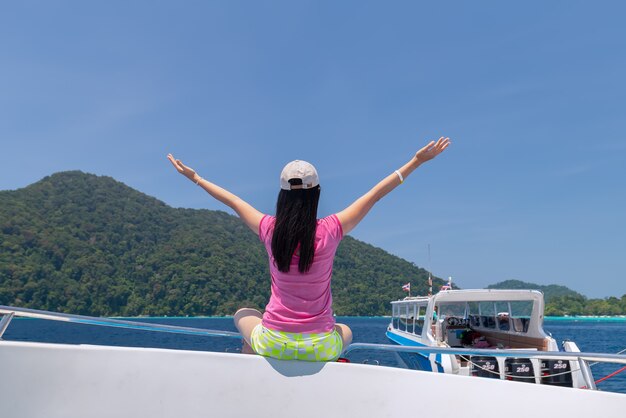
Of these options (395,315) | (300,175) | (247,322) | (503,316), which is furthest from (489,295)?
(300,175)

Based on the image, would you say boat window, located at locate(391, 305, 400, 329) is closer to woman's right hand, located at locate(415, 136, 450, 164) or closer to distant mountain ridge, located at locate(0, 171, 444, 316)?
woman's right hand, located at locate(415, 136, 450, 164)

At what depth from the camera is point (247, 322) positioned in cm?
269

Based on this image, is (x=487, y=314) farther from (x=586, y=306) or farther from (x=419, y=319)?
(x=586, y=306)

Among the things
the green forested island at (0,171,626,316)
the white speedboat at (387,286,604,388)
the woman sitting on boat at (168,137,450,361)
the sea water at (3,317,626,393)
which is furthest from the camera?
the green forested island at (0,171,626,316)

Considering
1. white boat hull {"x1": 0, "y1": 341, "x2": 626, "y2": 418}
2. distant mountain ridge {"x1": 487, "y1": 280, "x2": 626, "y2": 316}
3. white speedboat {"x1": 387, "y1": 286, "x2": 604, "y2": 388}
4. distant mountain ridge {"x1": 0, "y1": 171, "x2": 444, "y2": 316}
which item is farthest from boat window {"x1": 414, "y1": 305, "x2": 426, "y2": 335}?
distant mountain ridge {"x1": 487, "y1": 280, "x2": 626, "y2": 316}

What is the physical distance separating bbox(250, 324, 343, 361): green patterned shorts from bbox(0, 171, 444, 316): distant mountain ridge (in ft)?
302

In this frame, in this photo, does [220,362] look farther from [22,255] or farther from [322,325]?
[22,255]

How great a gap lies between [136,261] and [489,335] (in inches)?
4078

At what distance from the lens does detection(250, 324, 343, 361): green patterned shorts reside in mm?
2283

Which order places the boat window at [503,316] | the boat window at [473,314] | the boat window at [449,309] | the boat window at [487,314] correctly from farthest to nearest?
the boat window at [473,314] < the boat window at [487,314] < the boat window at [449,309] < the boat window at [503,316]

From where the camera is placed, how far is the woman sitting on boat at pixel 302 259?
7.89ft

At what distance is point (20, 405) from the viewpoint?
2.20m

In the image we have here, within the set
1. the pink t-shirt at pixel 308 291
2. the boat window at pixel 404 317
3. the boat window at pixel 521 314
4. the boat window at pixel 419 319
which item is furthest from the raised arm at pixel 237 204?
the boat window at pixel 404 317

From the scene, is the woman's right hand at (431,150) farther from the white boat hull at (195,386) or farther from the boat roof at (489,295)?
the boat roof at (489,295)
